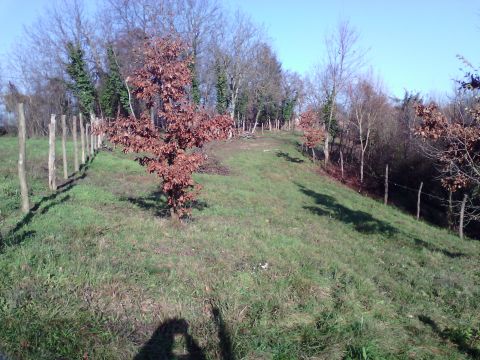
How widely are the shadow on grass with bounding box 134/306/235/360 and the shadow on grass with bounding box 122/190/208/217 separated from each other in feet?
17.5

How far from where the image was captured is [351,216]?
1647cm

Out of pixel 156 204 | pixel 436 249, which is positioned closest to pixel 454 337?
pixel 436 249

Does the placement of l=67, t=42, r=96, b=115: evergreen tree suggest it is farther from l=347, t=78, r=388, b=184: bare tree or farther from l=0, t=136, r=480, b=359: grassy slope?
l=0, t=136, r=480, b=359: grassy slope

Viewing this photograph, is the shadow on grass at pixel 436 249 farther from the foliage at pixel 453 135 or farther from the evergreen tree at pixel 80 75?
the evergreen tree at pixel 80 75

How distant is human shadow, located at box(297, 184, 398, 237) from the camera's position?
1416cm

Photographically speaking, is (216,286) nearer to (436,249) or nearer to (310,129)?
(436,249)

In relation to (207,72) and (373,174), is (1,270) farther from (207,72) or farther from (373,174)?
(207,72)

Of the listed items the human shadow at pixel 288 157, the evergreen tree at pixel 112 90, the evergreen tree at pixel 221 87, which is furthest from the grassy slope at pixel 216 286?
the evergreen tree at pixel 221 87

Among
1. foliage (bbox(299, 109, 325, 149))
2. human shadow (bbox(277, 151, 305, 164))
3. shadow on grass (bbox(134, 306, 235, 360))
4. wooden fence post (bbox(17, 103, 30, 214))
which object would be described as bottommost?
shadow on grass (bbox(134, 306, 235, 360))

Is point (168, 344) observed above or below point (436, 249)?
above

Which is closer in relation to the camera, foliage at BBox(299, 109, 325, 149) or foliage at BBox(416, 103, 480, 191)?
foliage at BBox(416, 103, 480, 191)

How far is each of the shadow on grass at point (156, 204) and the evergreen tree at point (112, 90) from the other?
110 ft

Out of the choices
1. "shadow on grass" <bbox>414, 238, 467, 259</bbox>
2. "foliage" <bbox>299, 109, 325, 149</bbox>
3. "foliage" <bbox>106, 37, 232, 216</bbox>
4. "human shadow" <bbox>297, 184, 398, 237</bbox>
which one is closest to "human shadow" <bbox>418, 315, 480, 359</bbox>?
"foliage" <bbox>106, 37, 232, 216</bbox>

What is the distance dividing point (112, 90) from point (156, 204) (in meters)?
38.0
